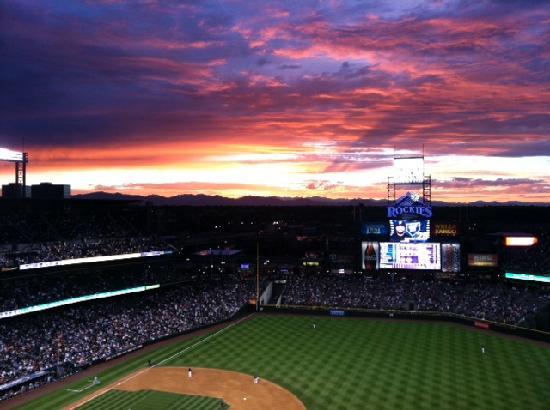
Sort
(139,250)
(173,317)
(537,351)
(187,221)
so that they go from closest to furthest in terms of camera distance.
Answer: (537,351)
(173,317)
(139,250)
(187,221)

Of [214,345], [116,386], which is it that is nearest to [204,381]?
[116,386]

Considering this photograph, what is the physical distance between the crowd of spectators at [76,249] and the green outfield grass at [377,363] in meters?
12.7

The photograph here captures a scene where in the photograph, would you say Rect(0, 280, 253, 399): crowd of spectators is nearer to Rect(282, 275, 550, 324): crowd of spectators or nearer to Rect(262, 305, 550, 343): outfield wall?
Rect(262, 305, 550, 343): outfield wall

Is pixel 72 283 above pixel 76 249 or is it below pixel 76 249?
→ below

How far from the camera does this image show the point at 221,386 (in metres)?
33.2

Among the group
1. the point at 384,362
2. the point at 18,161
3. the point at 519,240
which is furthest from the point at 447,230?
the point at 18,161

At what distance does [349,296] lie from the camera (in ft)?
191

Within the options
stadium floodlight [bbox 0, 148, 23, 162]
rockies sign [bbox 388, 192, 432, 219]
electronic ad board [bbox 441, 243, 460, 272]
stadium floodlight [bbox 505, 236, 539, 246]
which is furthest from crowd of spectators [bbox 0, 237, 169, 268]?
stadium floodlight [bbox 505, 236, 539, 246]

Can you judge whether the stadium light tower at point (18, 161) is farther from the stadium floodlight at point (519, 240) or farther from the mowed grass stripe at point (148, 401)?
the stadium floodlight at point (519, 240)

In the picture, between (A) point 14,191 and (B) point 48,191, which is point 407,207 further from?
(A) point 14,191

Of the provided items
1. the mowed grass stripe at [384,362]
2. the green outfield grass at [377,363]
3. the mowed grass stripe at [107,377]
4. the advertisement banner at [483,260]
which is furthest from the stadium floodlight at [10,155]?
the advertisement banner at [483,260]

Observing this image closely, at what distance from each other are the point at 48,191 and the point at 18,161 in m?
8.37

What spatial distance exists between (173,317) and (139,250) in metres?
9.28

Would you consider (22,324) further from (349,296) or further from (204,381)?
(349,296)
